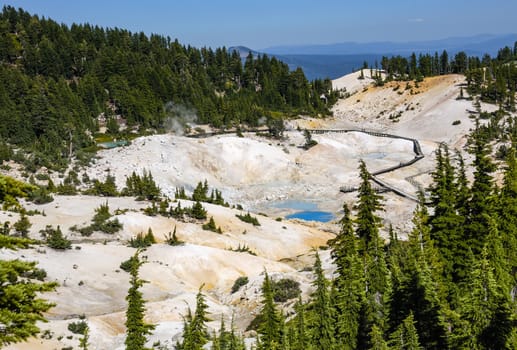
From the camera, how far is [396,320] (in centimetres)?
2600

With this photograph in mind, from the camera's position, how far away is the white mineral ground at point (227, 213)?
118 ft

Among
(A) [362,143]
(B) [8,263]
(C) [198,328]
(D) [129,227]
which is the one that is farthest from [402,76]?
(B) [8,263]

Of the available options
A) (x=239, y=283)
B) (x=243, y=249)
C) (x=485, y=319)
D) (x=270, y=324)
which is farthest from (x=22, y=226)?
(x=485, y=319)

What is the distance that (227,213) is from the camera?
63.8 metres

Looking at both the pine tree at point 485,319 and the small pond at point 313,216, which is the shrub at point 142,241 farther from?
the pine tree at point 485,319

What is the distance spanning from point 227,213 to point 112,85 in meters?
70.5

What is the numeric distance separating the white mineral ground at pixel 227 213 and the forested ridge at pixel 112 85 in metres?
13.2

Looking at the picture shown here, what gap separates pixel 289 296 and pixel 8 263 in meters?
30.4

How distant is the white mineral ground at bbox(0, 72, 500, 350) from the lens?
1421 inches

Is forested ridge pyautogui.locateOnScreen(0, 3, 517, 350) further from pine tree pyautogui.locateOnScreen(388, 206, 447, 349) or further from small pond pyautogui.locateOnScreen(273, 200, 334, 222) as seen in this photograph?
small pond pyautogui.locateOnScreen(273, 200, 334, 222)

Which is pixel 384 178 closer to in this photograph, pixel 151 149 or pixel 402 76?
pixel 151 149

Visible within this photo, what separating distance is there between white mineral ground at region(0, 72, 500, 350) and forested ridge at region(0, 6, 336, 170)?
1320 cm

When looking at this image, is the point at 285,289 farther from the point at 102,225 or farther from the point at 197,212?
the point at 102,225

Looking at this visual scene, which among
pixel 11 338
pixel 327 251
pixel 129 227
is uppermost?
pixel 11 338
